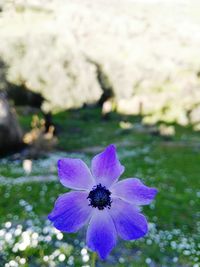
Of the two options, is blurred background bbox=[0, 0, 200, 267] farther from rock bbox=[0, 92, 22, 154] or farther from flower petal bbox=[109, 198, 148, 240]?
flower petal bbox=[109, 198, 148, 240]

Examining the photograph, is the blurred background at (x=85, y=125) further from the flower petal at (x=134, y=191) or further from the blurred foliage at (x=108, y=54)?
the flower petal at (x=134, y=191)

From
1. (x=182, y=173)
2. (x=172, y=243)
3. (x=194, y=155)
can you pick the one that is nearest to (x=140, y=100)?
(x=194, y=155)

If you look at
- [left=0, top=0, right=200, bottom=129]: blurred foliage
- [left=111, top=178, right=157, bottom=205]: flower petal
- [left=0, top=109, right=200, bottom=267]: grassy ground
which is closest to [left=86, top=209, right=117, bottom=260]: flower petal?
[left=111, top=178, right=157, bottom=205]: flower petal

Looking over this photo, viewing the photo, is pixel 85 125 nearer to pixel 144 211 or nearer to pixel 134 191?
pixel 144 211

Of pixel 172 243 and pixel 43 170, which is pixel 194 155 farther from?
pixel 172 243

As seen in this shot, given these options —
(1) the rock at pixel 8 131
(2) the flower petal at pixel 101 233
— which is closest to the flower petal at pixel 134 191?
(2) the flower petal at pixel 101 233
